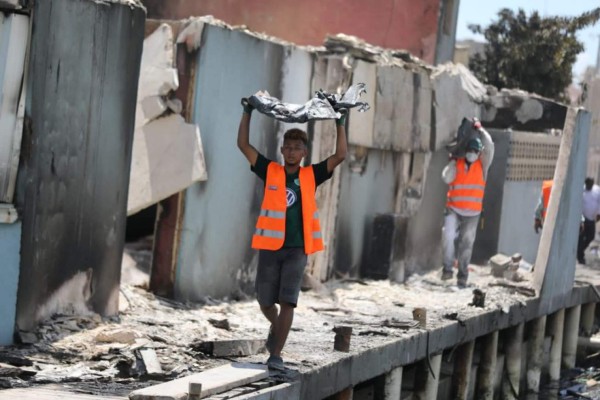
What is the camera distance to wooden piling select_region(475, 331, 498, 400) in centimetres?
1395

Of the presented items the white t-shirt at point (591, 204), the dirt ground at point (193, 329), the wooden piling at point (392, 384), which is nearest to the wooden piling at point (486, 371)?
the dirt ground at point (193, 329)

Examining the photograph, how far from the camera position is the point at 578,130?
1469 cm

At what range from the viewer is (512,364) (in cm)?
1491

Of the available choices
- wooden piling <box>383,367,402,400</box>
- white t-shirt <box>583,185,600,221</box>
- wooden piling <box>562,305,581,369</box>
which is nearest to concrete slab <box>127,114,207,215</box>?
wooden piling <box>383,367,402,400</box>

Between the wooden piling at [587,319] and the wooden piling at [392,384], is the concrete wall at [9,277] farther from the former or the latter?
the wooden piling at [587,319]

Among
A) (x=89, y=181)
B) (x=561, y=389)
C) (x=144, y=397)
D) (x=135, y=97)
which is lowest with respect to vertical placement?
(x=561, y=389)

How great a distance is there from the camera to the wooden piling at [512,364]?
1477 centimetres

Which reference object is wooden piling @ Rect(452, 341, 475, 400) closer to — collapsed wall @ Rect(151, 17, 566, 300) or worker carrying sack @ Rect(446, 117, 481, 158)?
collapsed wall @ Rect(151, 17, 566, 300)

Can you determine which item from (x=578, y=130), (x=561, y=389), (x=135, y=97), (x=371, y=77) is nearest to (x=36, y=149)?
(x=135, y=97)

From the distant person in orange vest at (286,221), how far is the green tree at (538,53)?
60.6ft

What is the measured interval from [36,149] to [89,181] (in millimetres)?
803

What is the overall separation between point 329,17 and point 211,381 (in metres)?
13.8

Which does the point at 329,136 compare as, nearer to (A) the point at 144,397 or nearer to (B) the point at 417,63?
(B) the point at 417,63

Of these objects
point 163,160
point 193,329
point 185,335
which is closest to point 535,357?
point 163,160
